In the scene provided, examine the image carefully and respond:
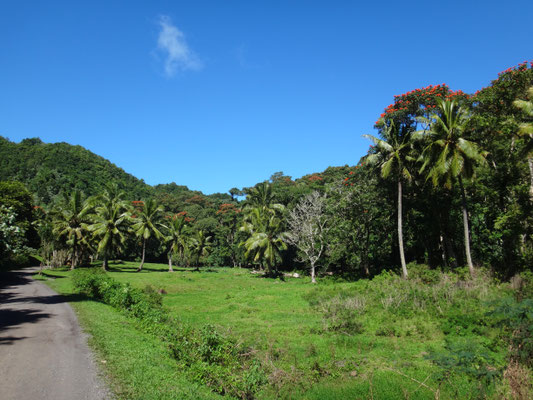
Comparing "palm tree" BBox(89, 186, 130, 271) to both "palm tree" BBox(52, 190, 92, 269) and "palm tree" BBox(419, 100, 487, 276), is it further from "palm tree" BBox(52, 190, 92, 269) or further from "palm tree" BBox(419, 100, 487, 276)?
"palm tree" BBox(419, 100, 487, 276)

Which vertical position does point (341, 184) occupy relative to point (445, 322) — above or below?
above

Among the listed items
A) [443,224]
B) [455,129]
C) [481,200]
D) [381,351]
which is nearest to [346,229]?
[443,224]

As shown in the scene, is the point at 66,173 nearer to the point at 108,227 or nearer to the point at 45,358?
the point at 108,227

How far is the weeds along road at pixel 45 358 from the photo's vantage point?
6.90 meters

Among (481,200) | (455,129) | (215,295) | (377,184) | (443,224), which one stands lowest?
(215,295)

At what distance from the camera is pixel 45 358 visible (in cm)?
876

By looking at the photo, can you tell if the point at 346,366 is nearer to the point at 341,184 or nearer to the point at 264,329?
the point at 264,329

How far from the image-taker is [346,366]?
31.6 feet

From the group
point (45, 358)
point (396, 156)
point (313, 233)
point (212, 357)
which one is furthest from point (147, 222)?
point (212, 357)

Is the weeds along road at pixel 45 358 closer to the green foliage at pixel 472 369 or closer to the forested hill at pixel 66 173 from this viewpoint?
the green foliage at pixel 472 369

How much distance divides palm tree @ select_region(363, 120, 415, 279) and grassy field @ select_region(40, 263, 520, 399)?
317 inches

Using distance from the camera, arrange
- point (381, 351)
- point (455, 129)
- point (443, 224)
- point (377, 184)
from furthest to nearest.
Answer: point (377, 184) < point (443, 224) < point (455, 129) < point (381, 351)

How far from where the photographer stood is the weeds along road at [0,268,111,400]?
690cm

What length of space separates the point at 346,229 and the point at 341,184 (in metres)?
5.62
